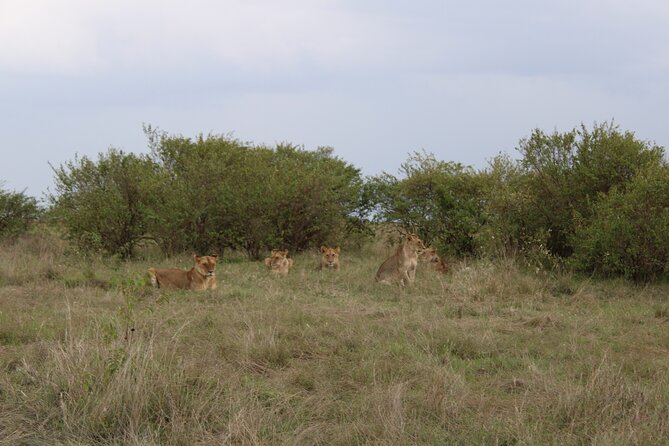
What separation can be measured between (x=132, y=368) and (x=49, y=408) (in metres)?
0.69

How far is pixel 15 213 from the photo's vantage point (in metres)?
22.8

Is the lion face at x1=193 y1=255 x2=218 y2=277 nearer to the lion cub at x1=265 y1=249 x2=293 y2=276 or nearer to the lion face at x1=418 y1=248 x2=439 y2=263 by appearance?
the lion cub at x1=265 y1=249 x2=293 y2=276

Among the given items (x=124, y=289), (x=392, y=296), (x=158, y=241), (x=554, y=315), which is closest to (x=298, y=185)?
(x=158, y=241)

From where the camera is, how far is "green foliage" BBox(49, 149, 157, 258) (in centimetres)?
1802

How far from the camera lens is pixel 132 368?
5.46 metres

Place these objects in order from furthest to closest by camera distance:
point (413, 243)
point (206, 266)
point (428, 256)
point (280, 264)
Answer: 1. point (428, 256)
2. point (280, 264)
3. point (413, 243)
4. point (206, 266)

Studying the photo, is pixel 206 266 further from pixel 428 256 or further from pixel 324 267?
pixel 428 256

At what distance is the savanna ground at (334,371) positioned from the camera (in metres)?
5.07

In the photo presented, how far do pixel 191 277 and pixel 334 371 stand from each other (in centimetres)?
661

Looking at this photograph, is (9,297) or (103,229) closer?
(9,297)

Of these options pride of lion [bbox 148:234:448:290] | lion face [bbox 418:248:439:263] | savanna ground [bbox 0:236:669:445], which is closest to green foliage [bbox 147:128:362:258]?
pride of lion [bbox 148:234:448:290]

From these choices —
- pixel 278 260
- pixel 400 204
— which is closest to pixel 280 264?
pixel 278 260

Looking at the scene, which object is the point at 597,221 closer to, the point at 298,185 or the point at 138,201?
the point at 298,185

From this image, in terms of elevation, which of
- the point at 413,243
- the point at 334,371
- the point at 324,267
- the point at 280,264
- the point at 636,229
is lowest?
the point at 334,371
